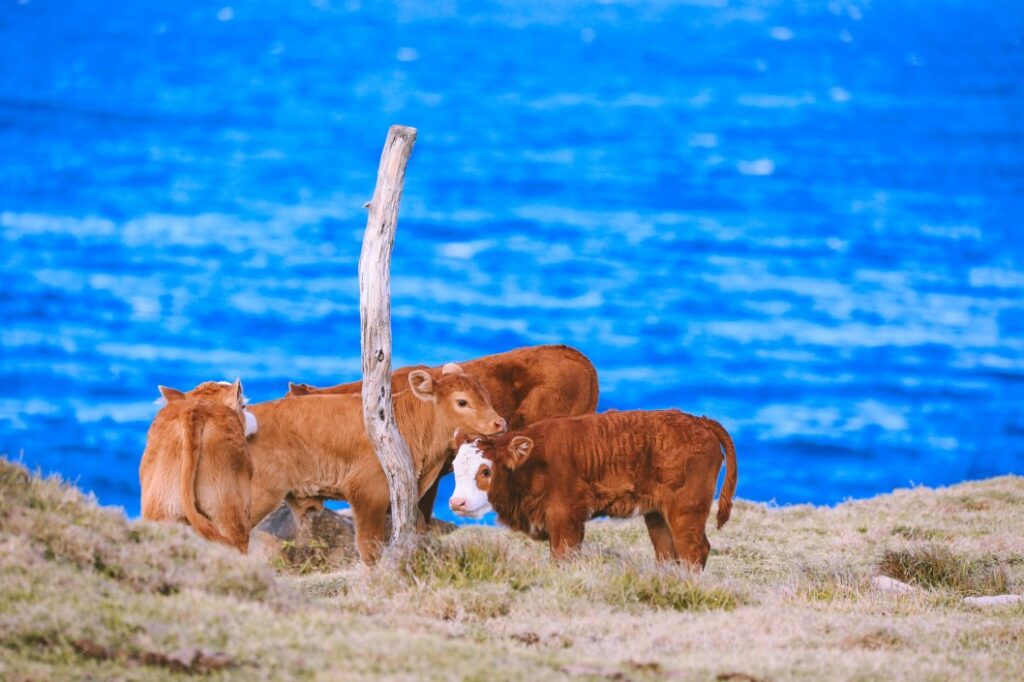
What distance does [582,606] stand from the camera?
34.2 ft

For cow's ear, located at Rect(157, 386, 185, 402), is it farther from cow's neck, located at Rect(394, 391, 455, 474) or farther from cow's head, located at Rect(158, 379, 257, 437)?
cow's neck, located at Rect(394, 391, 455, 474)

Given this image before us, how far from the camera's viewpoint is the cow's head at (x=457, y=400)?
42.4ft

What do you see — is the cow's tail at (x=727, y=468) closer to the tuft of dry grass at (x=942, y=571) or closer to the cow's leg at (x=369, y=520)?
the tuft of dry grass at (x=942, y=571)

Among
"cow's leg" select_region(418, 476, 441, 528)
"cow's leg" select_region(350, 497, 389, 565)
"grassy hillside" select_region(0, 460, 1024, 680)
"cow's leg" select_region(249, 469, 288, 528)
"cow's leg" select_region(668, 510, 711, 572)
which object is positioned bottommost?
"grassy hillside" select_region(0, 460, 1024, 680)

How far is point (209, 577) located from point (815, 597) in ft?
15.6

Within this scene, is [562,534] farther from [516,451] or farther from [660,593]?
[660,593]

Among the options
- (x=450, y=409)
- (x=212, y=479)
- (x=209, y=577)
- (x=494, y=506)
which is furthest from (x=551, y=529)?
(x=209, y=577)

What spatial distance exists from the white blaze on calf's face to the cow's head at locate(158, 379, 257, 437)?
1.78m

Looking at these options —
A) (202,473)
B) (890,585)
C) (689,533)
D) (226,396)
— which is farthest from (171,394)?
(890,585)

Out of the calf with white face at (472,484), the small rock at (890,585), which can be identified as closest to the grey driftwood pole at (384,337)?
the calf with white face at (472,484)

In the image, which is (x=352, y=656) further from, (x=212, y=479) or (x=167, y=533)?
(x=212, y=479)

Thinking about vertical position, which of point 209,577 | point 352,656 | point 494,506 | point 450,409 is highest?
point 450,409

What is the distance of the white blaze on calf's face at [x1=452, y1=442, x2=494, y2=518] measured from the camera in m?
11.9

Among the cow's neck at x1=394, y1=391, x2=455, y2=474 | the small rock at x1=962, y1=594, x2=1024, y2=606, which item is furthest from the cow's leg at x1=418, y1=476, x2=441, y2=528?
the small rock at x1=962, y1=594, x2=1024, y2=606
